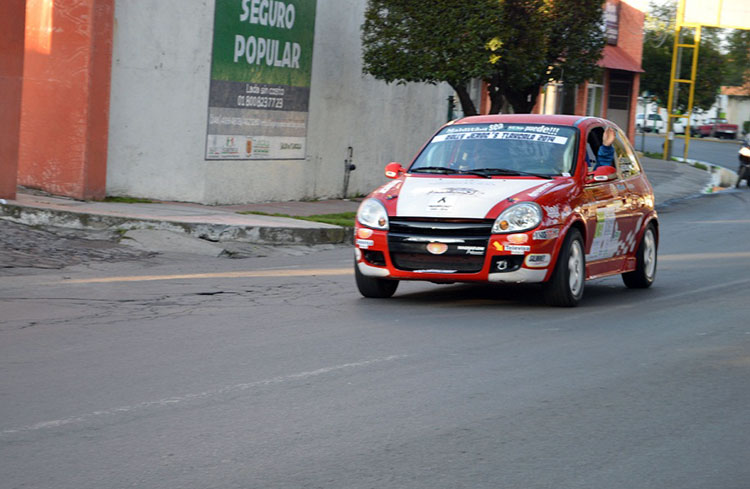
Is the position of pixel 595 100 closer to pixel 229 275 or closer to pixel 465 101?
pixel 465 101

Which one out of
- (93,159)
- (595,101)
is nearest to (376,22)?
(93,159)

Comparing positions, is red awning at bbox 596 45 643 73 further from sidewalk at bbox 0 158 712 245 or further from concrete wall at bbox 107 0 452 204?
sidewalk at bbox 0 158 712 245

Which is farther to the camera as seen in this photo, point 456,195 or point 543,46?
point 543,46

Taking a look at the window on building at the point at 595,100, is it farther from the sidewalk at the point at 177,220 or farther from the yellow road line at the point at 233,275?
the yellow road line at the point at 233,275

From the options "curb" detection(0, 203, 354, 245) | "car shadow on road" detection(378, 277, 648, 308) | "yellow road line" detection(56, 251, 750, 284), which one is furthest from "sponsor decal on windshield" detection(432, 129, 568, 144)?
"curb" detection(0, 203, 354, 245)

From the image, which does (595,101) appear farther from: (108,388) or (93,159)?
(108,388)

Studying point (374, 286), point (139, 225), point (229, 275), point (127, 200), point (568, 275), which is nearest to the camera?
point (568, 275)

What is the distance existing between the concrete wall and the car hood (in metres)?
8.26

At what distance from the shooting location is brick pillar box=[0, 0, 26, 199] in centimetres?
1515

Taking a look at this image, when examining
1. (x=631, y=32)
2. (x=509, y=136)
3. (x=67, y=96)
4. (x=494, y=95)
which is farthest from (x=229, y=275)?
(x=631, y=32)

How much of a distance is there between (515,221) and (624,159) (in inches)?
104

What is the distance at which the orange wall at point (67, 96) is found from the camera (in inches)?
647

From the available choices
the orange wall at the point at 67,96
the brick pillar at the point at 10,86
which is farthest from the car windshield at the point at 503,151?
the orange wall at the point at 67,96

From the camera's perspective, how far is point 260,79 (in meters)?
19.7
